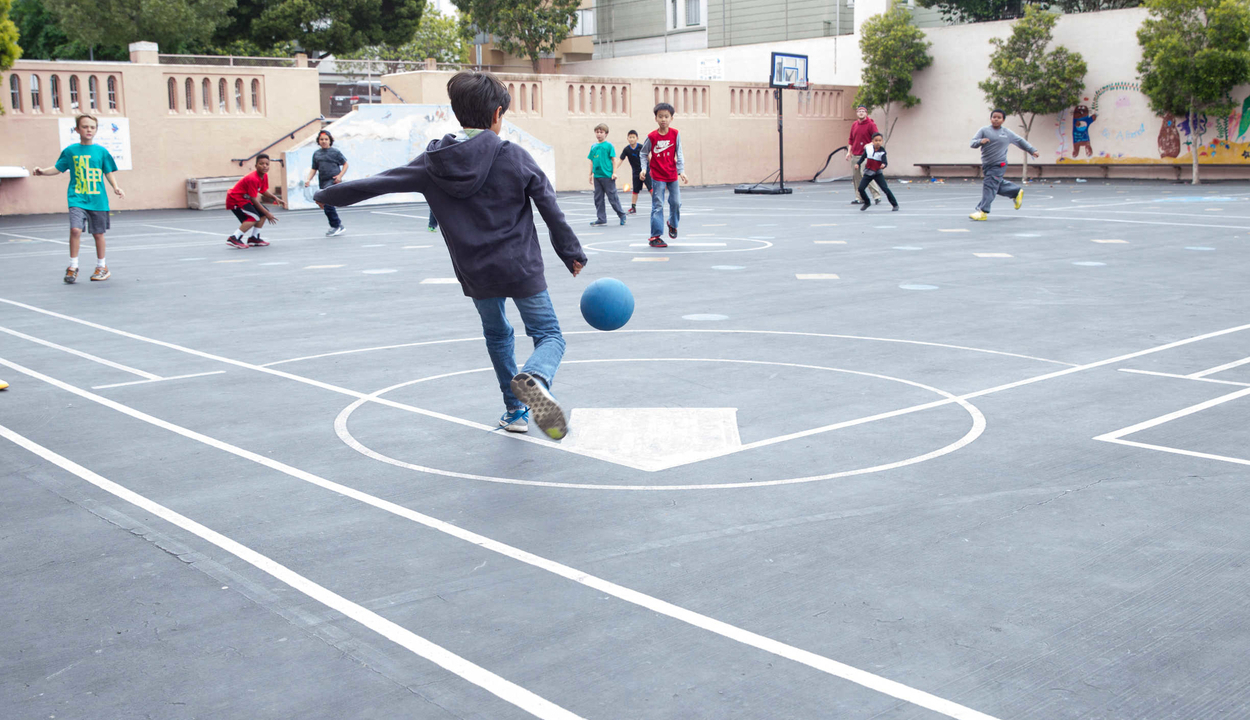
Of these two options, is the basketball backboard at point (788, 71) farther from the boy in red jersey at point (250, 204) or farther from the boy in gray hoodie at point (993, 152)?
the boy in red jersey at point (250, 204)

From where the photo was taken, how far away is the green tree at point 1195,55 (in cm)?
2766

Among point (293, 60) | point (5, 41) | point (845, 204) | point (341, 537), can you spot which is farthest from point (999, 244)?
point (293, 60)

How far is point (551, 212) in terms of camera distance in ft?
18.0

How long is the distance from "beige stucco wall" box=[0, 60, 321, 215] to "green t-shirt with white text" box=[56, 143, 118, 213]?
14176 millimetres

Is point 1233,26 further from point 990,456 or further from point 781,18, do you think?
point 990,456

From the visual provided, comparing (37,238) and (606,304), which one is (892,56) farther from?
(606,304)

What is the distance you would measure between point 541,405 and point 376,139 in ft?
82.5

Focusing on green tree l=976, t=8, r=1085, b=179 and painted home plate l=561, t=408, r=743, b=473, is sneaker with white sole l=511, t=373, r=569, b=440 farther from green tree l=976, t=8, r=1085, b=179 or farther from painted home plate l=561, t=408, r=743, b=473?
green tree l=976, t=8, r=1085, b=179

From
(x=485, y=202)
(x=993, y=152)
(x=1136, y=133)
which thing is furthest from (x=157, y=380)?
(x=1136, y=133)

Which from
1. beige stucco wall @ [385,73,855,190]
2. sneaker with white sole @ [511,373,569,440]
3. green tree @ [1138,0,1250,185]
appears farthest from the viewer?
beige stucco wall @ [385,73,855,190]

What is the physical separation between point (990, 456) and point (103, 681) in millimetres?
3813

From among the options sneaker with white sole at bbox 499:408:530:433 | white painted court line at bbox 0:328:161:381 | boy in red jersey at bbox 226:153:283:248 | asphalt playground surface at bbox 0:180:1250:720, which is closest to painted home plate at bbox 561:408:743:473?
asphalt playground surface at bbox 0:180:1250:720

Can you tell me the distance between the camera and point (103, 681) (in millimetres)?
3156

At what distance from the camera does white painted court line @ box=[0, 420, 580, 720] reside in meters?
3.02
